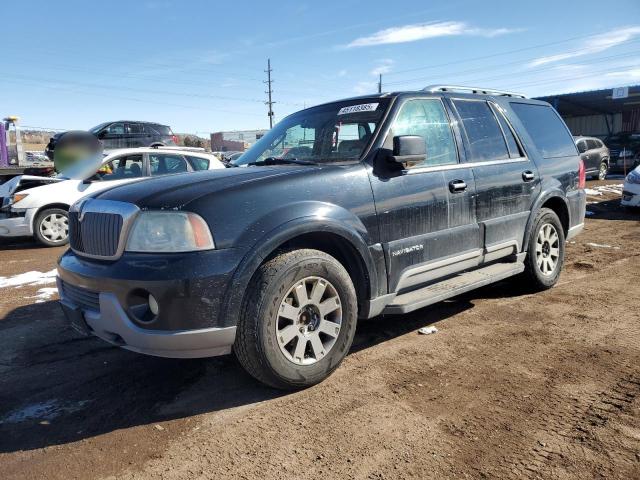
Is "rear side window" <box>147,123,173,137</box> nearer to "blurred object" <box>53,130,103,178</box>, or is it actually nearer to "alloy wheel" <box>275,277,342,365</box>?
"blurred object" <box>53,130,103,178</box>

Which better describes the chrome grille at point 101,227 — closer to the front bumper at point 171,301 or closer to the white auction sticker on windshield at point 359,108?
the front bumper at point 171,301

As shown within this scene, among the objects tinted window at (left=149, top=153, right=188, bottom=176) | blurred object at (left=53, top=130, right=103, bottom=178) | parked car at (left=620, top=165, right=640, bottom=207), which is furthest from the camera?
blurred object at (left=53, top=130, right=103, bottom=178)

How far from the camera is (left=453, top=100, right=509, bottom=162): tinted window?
439cm

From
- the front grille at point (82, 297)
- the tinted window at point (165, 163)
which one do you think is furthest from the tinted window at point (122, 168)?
the front grille at point (82, 297)

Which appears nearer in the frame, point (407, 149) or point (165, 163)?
point (407, 149)

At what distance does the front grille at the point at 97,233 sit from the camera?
2.98 meters

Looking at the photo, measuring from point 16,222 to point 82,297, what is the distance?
629cm

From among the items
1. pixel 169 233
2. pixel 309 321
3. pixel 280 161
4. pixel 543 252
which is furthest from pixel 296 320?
pixel 543 252

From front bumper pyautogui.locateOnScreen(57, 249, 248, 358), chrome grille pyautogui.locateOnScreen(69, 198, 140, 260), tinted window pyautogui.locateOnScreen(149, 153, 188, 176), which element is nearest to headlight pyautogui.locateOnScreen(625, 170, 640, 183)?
tinted window pyautogui.locateOnScreen(149, 153, 188, 176)

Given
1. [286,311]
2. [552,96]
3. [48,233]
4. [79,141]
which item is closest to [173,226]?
[286,311]

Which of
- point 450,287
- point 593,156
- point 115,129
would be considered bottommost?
point 450,287

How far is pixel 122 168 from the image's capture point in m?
8.53

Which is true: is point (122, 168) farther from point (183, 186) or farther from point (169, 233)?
point (169, 233)

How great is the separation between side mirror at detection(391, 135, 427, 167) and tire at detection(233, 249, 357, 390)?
2.96 ft
